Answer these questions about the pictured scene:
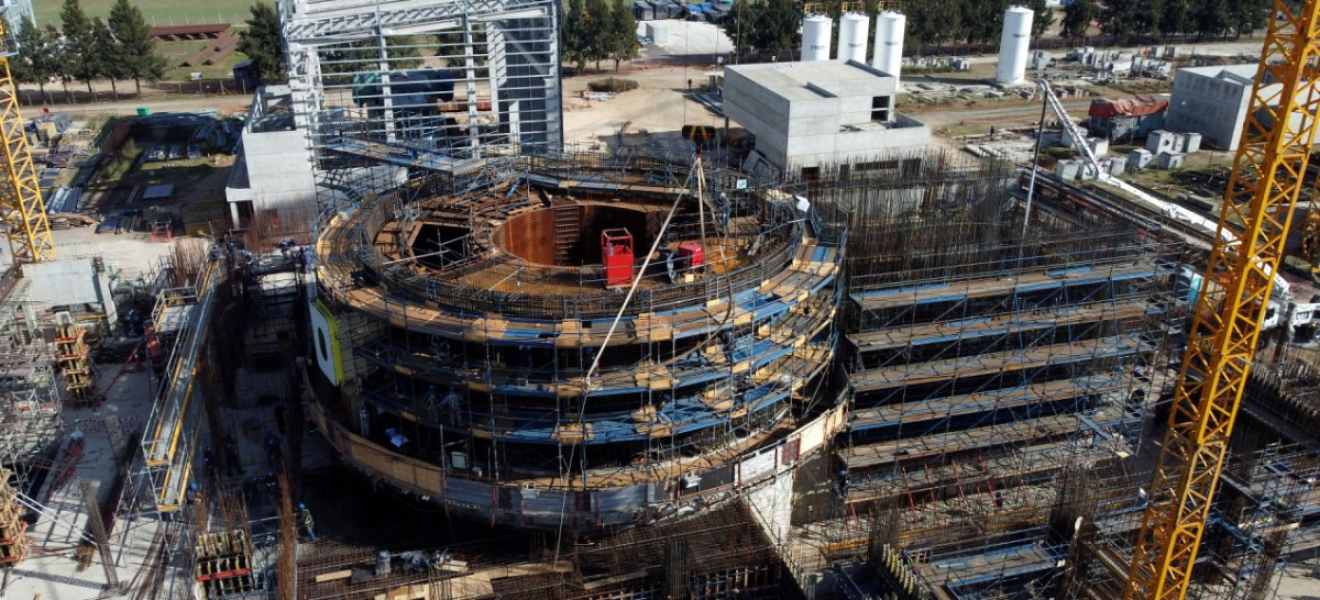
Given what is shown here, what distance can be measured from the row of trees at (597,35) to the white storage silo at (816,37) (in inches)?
818

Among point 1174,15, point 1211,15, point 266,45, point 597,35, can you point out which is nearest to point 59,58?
point 266,45

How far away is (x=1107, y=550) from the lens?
99.9 feet

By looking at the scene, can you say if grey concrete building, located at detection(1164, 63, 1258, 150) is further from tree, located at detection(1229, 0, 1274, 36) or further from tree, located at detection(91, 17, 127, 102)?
tree, located at detection(91, 17, 127, 102)

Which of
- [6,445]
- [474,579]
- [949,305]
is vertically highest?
[949,305]

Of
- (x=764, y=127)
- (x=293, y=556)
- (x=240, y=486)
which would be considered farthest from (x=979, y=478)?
(x=764, y=127)

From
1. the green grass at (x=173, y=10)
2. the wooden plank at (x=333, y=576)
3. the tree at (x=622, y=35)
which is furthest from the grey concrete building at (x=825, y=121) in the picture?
the green grass at (x=173, y=10)

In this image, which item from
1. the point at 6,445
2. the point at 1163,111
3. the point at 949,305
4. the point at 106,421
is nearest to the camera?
the point at 6,445

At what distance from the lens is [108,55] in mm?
90062

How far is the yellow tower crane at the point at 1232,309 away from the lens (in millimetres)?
23406

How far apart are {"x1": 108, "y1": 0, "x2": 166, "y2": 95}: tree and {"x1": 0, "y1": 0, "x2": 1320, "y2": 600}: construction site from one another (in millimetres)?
50134

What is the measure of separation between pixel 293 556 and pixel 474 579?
18.0 feet

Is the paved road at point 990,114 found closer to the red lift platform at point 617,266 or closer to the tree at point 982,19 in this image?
the tree at point 982,19

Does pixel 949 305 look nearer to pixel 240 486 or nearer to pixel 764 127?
pixel 240 486

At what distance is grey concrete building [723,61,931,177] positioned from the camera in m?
61.1
